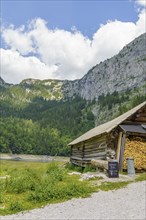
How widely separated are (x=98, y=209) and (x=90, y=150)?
68.7ft

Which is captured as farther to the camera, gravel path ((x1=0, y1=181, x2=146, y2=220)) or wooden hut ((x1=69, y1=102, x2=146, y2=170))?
wooden hut ((x1=69, y1=102, x2=146, y2=170))

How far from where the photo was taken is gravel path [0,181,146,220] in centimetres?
1296

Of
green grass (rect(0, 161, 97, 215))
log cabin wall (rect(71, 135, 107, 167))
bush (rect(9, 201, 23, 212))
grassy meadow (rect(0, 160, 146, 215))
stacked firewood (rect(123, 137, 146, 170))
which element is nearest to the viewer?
bush (rect(9, 201, 23, 212))

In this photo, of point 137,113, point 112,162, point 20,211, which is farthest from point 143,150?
point 20,211

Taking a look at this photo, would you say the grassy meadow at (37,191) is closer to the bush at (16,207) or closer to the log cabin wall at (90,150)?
the bush at (16,207)

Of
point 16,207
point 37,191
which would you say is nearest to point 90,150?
point 37,191

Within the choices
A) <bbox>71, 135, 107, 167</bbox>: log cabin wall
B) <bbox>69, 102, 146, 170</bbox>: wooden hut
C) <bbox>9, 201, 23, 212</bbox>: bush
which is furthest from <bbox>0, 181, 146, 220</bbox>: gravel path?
<bbox>71, 135, 107, 167</bbox>: log cabin wall

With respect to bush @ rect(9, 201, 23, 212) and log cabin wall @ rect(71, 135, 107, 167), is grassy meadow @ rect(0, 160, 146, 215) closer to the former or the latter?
bush @ rect(9, 201, 23, 212)

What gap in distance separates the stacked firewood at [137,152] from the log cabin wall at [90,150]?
226cm

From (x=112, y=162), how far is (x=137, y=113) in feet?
27.3

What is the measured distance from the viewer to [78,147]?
43406 mm

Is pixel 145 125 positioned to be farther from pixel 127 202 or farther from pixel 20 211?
pixel 20 211

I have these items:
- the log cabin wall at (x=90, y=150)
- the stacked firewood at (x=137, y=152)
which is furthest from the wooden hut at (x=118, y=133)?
the stacked firewood at (x=137, y=152)

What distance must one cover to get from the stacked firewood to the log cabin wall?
88.8 inches
